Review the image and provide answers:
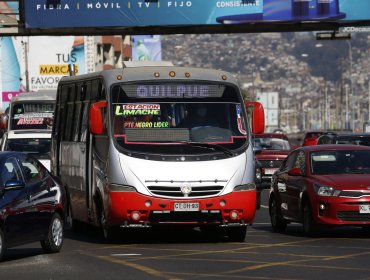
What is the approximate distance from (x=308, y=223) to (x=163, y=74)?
341 centimetres

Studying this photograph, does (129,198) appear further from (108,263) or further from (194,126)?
(108,263)

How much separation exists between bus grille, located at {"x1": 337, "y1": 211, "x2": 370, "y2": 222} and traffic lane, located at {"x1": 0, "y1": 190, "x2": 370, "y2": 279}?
343 millimetres

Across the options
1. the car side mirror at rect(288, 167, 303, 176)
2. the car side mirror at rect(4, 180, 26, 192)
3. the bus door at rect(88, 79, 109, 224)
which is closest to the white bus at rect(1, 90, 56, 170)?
the bus door at rect(88, 79, 109, 224)

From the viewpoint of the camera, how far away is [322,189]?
20844mm

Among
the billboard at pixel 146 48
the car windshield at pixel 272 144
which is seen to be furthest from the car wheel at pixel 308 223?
the billboard at pixel 146 48

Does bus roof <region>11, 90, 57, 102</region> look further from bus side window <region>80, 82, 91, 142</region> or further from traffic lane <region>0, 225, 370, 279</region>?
traffic lane <region>0, 225, 370, 279</region>

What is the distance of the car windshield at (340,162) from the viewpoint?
71.4 feet

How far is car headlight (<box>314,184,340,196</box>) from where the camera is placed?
20656 millimetres

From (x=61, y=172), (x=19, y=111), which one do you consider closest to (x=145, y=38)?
(x=19, y=111)

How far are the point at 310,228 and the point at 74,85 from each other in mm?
5323

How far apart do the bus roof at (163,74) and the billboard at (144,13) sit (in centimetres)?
1852

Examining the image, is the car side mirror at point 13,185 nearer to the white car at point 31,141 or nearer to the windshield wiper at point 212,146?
the windshield wiper at point 212,146

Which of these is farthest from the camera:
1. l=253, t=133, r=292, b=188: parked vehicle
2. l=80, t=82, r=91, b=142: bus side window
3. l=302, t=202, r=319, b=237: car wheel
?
l=253, t=133, r=292, b=188: parked vehicle

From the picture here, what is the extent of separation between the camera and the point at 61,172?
24.5 meters
